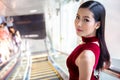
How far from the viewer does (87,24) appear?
4.63ft

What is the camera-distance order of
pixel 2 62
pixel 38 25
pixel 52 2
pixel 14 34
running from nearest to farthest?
1. pixel 2 62
2. pixel 14 34
3. pixel 38 25
4. pixel 52 2

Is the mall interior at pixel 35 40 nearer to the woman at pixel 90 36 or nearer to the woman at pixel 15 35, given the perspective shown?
the woman at pixel 15 35

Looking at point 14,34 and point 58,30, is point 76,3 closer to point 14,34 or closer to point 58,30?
point 58,30

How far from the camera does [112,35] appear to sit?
98.7 inches

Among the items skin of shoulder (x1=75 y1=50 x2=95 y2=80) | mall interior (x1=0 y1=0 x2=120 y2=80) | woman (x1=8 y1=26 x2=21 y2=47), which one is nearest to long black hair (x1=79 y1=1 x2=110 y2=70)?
skin of shoulder (x1=75 y1=50 x2=95 y2=80)

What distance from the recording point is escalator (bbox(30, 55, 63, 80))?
297 centimetres

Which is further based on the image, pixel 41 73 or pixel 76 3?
pixel 76 3

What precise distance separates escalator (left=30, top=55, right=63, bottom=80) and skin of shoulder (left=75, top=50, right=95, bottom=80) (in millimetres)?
1708

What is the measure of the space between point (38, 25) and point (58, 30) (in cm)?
80

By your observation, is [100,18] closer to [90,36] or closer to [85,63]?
[90,36]

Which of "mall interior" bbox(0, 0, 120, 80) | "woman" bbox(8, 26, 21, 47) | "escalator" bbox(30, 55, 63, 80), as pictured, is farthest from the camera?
"escalator" bbox(30, 55, 63, 80)

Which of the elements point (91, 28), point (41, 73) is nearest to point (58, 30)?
point (41, 73)

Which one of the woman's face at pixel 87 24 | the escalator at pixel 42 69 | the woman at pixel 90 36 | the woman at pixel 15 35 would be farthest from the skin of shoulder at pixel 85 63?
the escalator at pixel 42 69

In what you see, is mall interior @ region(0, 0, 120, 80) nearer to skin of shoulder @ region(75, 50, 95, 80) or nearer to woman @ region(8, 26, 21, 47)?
woman @ region(8, 26, 21, 47)
